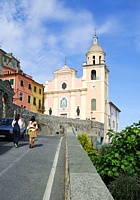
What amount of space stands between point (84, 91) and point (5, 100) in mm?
26088

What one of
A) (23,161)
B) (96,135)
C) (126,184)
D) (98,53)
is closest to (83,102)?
(96,135)

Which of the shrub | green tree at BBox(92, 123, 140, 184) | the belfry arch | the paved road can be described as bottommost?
the paved road

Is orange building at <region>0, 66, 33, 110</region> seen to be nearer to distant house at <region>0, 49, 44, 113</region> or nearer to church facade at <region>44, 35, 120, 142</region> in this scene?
distant house at <region>0, 49, 44, 113</region>

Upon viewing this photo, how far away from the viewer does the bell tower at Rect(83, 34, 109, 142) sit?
165 ft

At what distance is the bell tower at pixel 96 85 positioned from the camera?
50.3 meters

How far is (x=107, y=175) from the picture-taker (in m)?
6.33

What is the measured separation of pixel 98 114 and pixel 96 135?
466 cm

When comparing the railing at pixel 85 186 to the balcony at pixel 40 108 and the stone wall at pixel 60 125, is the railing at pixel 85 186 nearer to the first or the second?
the stone wall at pixel 60 125

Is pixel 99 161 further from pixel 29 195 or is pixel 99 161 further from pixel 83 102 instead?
pixel 83 102

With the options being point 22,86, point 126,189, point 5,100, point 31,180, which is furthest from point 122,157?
point 22,86

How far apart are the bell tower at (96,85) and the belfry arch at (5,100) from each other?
80.9 ft

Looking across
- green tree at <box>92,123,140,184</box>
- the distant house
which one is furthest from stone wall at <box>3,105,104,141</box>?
green tree at <box>92,123,140,184</box>

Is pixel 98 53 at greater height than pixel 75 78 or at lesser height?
greater

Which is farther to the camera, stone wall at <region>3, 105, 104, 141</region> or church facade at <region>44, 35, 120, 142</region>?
church facade at <region>44, 35, 120, 142</region>
